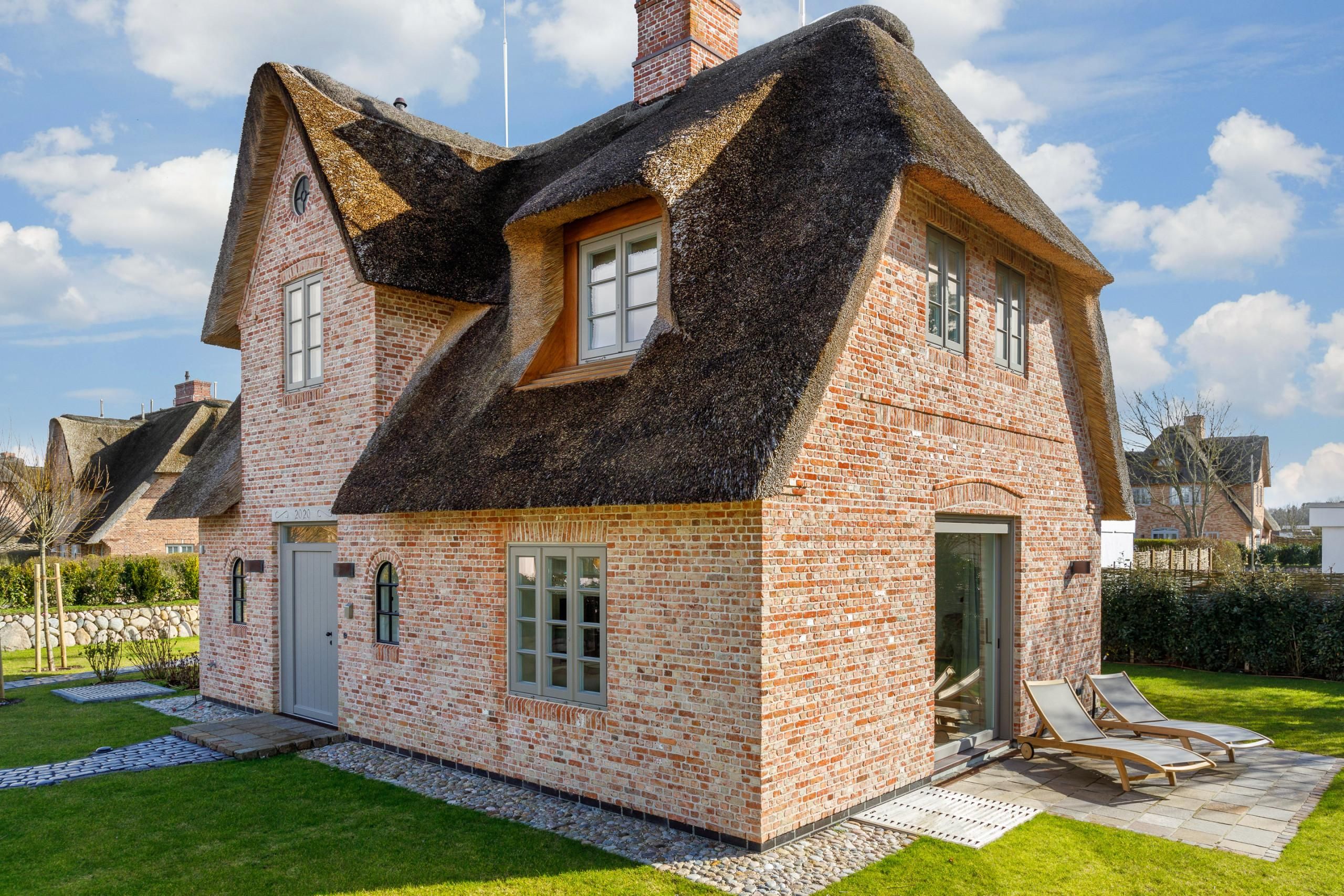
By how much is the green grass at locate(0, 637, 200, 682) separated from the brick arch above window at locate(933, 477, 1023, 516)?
1427 centimetres

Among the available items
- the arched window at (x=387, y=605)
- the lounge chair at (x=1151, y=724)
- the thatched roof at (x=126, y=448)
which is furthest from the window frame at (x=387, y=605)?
the thatched roof at (x=126, y=448)

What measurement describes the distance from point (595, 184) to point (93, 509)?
25.7m

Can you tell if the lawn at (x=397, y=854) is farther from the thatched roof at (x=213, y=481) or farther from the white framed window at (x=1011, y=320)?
the white framed window at (x=1011, y=320)

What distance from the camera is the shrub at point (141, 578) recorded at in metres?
21.7

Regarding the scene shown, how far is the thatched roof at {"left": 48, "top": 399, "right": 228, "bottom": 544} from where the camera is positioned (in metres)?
27.7

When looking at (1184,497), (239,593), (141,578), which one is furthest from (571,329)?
(1184,497)

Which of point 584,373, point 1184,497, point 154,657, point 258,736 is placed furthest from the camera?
point 1184,497

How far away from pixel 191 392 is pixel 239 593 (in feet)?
75.2

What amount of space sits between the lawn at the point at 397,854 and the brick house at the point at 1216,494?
1261 inches

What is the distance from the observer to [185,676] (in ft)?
47.6

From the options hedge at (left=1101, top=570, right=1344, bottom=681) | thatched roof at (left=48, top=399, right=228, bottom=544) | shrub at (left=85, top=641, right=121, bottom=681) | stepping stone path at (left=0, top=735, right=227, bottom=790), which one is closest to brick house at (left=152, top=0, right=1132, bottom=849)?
stepping stone path at (left=0, top=735, right=227, bottom=790)

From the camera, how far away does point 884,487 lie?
7.57 meters

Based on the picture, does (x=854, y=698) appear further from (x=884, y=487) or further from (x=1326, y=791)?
(x=1326, y=791)

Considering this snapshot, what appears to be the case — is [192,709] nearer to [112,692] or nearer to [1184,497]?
[112,692]
